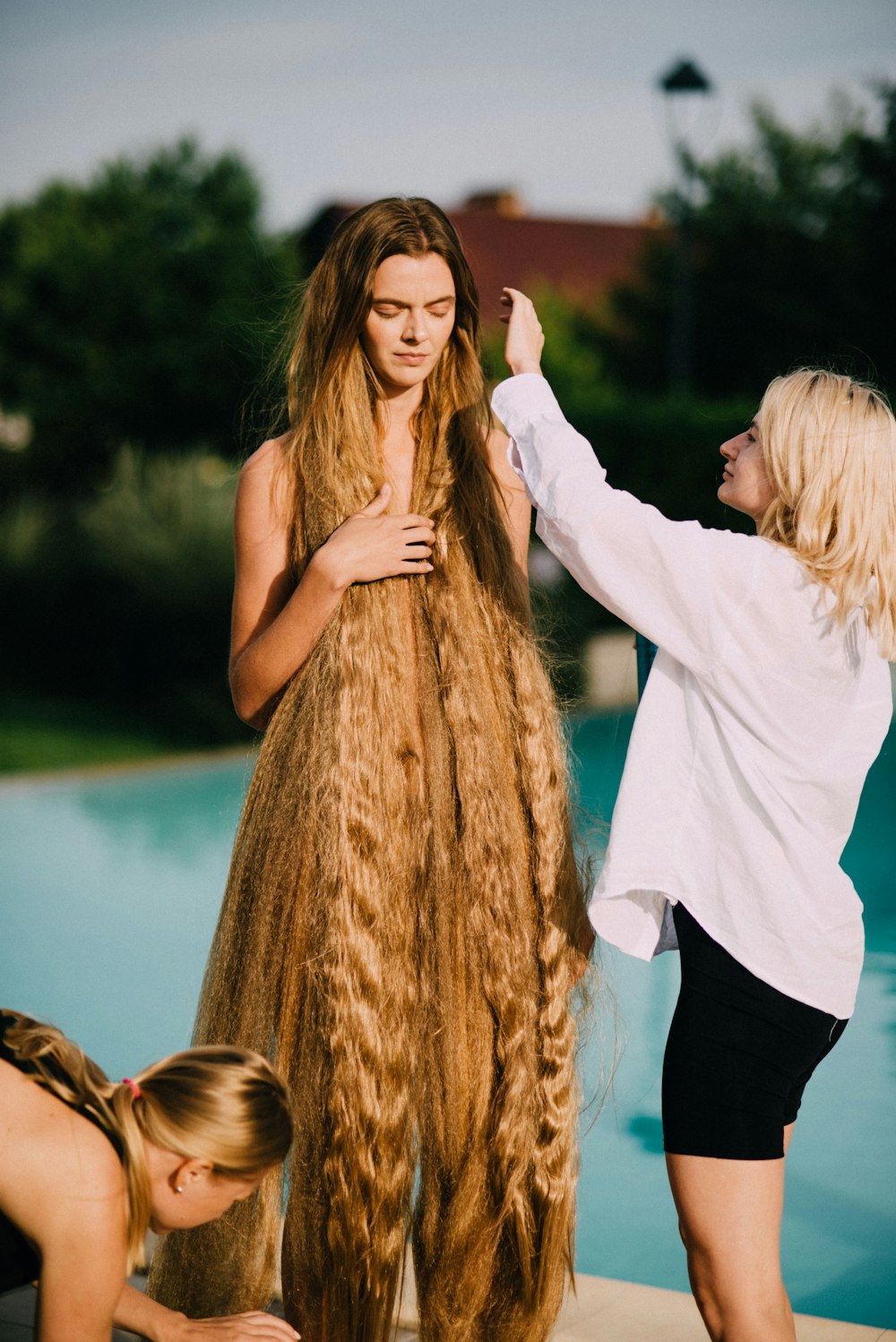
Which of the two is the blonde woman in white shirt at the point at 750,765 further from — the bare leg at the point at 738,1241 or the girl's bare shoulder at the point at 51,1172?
the girl's bare shoulder at the point at 51,1172

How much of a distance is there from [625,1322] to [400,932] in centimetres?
98

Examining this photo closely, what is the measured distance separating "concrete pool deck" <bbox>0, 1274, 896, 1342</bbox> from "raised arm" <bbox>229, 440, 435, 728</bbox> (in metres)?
1.15

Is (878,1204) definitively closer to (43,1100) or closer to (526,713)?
(526,713)

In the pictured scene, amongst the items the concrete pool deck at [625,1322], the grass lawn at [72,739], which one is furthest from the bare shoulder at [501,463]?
the grass lawn at [72,739]

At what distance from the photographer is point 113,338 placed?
22562 millimetres

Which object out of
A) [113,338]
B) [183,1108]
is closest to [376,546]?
[183,1108]

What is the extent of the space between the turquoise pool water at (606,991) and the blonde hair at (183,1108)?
74cm

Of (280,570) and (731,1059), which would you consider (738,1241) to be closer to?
(731,1059)

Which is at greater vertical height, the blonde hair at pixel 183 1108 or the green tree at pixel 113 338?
the green tree at pixel 113 338

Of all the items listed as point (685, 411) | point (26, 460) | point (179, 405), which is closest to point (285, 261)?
point (179, 405)

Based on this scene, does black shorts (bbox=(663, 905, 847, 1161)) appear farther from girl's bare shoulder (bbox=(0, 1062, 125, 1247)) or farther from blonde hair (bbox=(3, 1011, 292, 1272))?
girl's bare shoulder (bbox=(0, 1062, 125, 1247))

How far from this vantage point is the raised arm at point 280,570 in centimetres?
206

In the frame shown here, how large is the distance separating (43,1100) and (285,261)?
76.1 ft

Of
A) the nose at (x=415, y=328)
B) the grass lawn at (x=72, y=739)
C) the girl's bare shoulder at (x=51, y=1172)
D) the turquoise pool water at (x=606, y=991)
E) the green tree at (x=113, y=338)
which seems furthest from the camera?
the green tree at (x=113, y=338)
